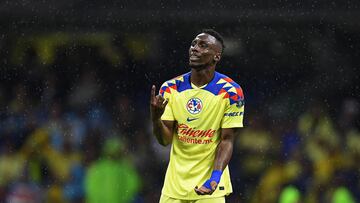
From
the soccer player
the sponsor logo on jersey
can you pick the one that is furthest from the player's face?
the sponsor logo on jersey

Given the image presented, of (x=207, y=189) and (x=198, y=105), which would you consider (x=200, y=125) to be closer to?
(x=198, y=105)

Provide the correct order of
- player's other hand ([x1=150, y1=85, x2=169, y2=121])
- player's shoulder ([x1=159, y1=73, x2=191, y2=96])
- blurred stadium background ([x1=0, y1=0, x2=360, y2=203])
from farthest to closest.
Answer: blurred stadium background ([x1=0, y1=0, x2=360, y2=203]) < player's shoulder ([x1=159, y1=73, x2=191, y2=96]) < player's other hand ([x1=150, y1=85, x2=169, y2=121])

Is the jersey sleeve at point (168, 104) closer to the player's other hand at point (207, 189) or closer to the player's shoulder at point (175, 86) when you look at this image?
the player's shoulder at point (175, 86)

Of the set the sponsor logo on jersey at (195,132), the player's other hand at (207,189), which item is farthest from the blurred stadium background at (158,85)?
the player's other hand at (207,189)

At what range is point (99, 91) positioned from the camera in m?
6.80

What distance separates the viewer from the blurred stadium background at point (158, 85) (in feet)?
22.1

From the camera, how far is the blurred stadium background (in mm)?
6742

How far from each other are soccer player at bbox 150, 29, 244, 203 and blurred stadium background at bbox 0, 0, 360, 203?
198cm

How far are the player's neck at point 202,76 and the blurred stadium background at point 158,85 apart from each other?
1964 mm

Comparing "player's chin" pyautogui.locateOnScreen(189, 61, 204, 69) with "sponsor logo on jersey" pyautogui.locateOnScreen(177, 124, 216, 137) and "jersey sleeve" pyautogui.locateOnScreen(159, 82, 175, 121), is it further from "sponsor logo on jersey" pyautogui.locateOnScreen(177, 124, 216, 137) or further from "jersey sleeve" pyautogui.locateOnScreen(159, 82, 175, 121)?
"sponsor logo on jersey" pyautogui.locateOnScreen(177, 124, 216, 137)

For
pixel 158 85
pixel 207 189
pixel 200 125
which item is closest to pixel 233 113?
pixel 200 125

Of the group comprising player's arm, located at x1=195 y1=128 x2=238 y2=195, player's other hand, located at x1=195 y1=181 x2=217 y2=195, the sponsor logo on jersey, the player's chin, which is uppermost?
the player's chin

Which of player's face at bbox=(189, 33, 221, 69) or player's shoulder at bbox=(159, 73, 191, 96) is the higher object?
player's face at bbox=(189, 33, 221, 69)

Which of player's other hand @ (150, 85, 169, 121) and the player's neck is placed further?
the player's neck
